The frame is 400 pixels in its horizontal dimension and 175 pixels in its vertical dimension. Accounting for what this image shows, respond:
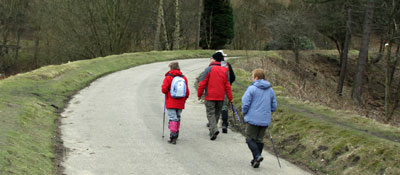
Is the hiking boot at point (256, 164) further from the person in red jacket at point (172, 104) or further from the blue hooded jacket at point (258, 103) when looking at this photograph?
the person in red jacket at point (172, 104)

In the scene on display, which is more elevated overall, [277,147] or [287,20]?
[287,20]

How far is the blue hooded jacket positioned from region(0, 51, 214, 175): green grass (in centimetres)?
334

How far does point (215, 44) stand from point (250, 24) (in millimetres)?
6375

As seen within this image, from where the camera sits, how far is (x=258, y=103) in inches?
287

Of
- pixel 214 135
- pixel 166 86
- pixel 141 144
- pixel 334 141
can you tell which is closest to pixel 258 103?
pixel 334 141

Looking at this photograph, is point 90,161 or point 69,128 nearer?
point 90,161

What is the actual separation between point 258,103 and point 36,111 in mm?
6319

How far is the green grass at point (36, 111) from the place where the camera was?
6790mm

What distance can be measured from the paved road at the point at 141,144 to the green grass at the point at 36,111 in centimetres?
40

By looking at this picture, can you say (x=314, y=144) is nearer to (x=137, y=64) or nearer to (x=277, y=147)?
(x=277, y=147)

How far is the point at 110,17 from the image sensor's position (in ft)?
118

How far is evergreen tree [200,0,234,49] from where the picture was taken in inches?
1810

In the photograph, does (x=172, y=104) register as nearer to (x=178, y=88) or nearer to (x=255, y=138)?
(x=178, y=88)

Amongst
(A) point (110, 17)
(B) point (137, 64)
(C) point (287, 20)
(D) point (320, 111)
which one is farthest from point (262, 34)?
(D) point (320, 111)
